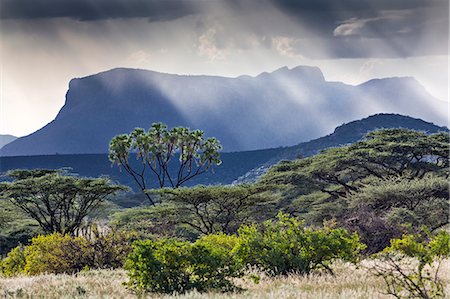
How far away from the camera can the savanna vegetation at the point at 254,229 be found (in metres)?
11.9

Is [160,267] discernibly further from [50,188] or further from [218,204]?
[50,188]

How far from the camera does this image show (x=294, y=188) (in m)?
48.1

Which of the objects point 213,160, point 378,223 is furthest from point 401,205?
point 213,160

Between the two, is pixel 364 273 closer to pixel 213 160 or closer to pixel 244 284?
pixel 244 284

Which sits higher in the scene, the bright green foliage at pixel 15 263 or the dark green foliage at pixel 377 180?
the dark green foliage at pixel 377 180

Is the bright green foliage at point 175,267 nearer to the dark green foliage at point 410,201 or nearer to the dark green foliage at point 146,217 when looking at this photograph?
the dark green foliage at point 410,201

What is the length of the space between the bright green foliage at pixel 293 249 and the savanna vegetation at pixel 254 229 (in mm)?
28

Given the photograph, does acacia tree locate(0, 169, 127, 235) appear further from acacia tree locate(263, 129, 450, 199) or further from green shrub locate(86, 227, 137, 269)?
green shrub locate(86, 227, 137, 269)

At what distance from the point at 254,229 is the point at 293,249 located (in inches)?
40.3

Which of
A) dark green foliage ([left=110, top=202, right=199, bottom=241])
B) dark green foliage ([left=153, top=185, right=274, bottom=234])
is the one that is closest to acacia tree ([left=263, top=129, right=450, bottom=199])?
dark green foliage ([left=153, top=185, right=274, bottom=234])

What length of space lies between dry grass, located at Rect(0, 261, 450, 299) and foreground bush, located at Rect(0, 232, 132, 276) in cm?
607

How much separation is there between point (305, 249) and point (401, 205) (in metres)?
23.9

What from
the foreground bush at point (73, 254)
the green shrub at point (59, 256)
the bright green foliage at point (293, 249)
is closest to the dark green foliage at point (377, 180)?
the foreground bush at point (73, 254)

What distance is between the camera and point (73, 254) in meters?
20.3
